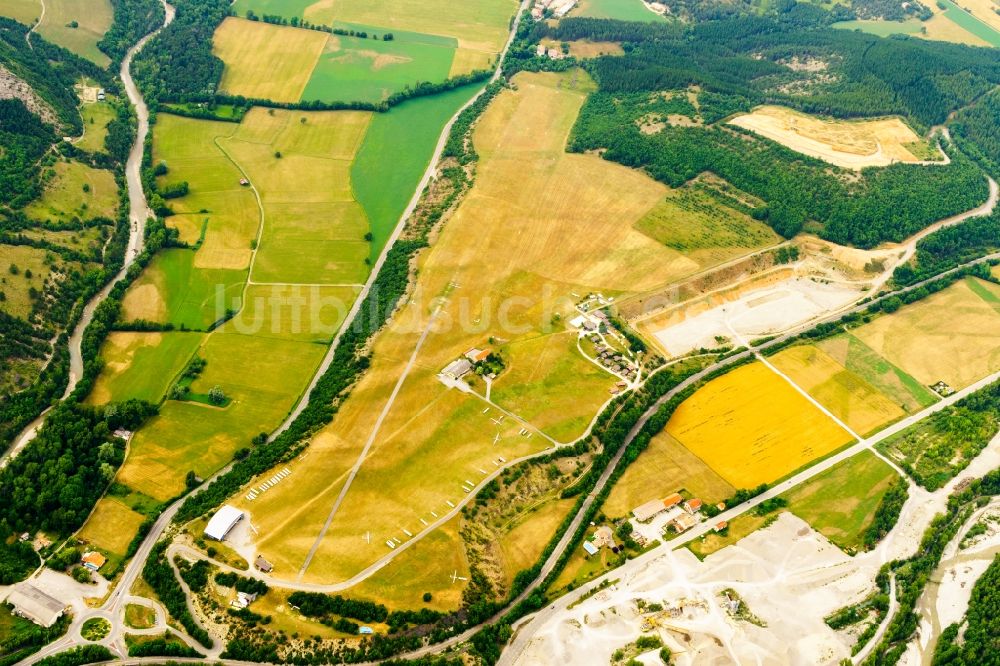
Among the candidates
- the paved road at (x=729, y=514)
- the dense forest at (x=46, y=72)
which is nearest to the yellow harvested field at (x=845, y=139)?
the paved road at (x=729, y=514)

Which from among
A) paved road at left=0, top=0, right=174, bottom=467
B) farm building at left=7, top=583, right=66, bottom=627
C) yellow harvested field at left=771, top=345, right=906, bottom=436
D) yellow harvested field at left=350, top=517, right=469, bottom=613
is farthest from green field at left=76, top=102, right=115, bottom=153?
yellow harvested field at left=771, top=345, right=906, bottom=436

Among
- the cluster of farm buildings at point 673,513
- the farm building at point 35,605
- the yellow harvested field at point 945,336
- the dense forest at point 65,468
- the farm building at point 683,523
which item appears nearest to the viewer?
the farm building at point 35,605

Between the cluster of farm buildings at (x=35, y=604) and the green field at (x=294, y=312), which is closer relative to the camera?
the cluster of farm buildings at (x=35, y=604)

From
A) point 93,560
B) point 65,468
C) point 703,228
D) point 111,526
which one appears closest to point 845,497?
point 703,228

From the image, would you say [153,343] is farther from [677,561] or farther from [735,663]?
[735,663]

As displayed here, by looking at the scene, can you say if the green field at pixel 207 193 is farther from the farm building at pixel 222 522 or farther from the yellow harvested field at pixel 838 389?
the yellow harvested field at pixel 838 389

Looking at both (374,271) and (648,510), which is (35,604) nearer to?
(648,510)
